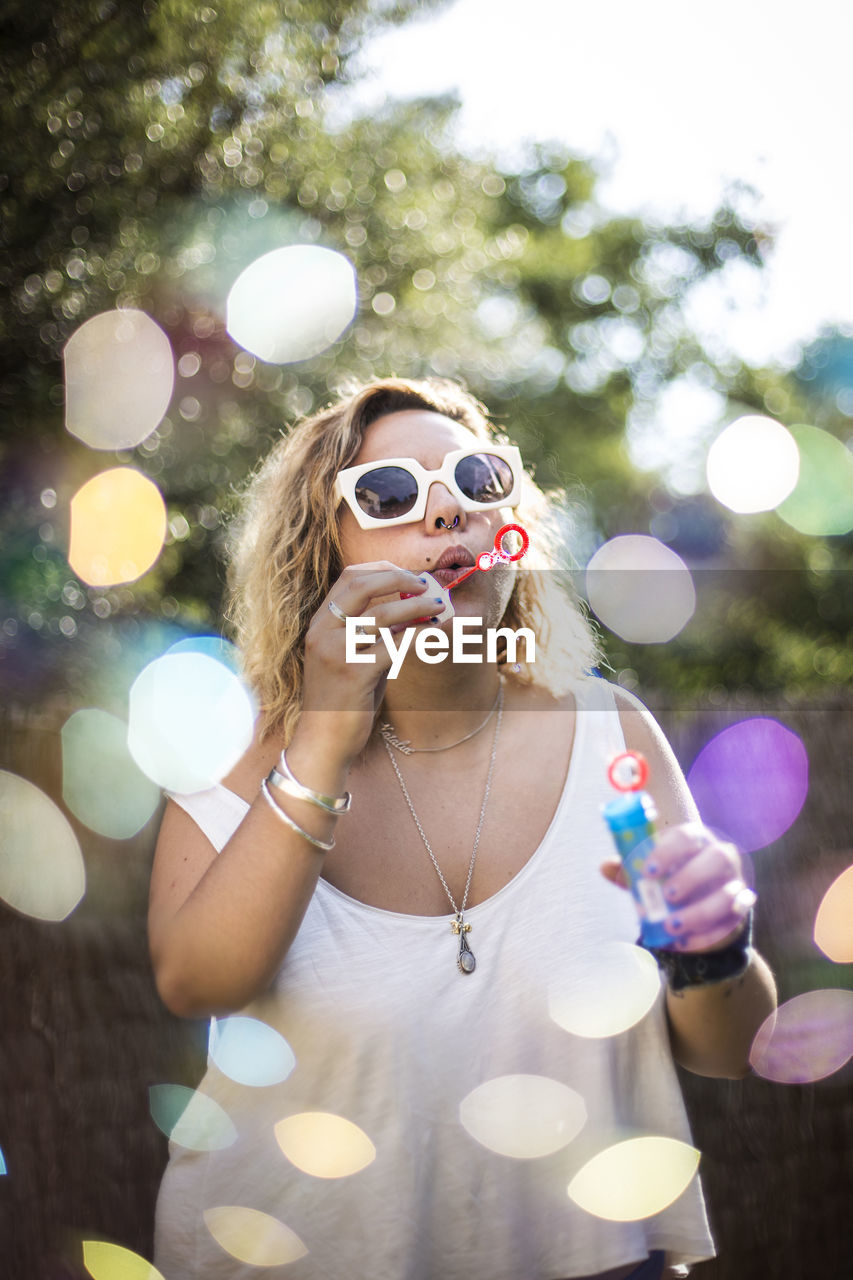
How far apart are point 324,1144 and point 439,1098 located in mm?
217

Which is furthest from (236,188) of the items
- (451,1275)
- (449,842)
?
(451,1275)

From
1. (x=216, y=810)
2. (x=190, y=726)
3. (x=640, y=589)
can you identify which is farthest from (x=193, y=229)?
(x=640, y=589)

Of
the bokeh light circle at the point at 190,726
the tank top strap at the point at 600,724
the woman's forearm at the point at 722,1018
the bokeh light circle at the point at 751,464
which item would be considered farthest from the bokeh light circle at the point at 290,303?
the bokeh light circle at the point at 751,464

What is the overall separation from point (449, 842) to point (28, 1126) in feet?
5.27

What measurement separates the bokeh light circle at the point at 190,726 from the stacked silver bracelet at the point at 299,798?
0.31 meters

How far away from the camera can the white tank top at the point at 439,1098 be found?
1.52m

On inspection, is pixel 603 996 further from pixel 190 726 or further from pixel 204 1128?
pixel 190 726

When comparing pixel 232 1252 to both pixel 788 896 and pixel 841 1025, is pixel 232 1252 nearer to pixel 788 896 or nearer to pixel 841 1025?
pixel 788 896

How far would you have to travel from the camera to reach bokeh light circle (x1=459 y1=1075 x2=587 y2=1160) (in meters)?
1.56

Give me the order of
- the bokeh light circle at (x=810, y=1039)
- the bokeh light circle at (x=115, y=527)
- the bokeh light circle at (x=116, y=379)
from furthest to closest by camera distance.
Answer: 1. the bokeh light circle at (x=115, y=527)
2. the bokeh light circle at (x=116, y=379)
3. the bokeh light circle at (x=810, y=1039)

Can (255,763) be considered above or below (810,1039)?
above

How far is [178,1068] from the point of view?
2658 millimetres

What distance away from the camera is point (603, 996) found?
5.23ft

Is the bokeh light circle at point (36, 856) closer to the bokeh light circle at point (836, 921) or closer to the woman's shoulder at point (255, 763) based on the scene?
the woman's shoulder at point (255, 763)
